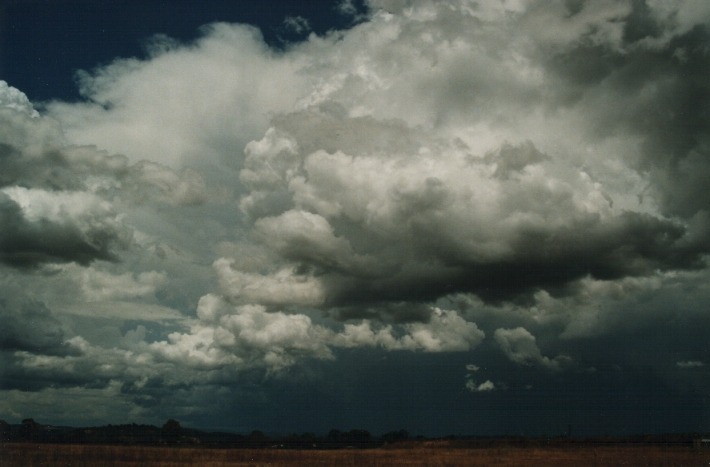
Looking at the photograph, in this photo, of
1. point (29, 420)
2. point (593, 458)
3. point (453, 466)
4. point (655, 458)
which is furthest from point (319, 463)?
point (29, 420)

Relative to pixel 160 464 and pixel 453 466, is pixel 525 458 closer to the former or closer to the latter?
pixel 453 466

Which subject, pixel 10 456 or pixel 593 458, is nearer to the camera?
pixel 10 456

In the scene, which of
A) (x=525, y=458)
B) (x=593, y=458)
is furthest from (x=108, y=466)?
(x=593, y=458)

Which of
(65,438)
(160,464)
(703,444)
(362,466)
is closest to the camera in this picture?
(160,464)

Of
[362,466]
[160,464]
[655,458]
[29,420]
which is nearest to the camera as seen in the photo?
[160,464]

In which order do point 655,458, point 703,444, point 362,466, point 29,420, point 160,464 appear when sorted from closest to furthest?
1. point 160,464
2. point 362,466
3. point 655,458
4. point 703,444
5. point 29,420

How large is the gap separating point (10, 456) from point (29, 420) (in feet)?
380

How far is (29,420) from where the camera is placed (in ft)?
634

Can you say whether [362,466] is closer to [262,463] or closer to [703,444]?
[262,463]

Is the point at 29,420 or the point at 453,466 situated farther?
the point at 29,420

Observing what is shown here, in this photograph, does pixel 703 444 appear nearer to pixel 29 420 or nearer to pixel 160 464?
pixel 160 464

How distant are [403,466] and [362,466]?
6.47m

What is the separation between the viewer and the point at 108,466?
274 ft

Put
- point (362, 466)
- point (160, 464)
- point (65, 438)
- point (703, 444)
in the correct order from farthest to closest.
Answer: point (65, 438) → point (703, 444) → point (362, 466) → point (160, 464)
